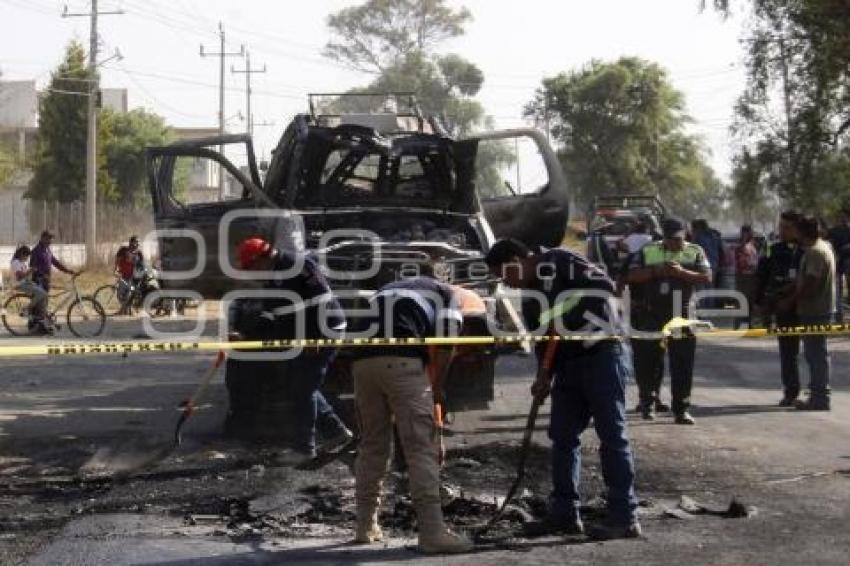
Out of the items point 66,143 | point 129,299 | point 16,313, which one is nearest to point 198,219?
point 16,313

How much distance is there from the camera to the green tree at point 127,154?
6209cm

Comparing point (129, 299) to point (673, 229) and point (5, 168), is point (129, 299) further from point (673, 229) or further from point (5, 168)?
point (5, 168)

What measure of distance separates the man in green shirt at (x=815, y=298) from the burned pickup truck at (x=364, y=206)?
7.67 ft

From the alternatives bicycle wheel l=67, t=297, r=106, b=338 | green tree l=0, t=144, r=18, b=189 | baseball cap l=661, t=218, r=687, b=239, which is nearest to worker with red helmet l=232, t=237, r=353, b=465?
baseball cap l=661, t=218, r=687, b=239

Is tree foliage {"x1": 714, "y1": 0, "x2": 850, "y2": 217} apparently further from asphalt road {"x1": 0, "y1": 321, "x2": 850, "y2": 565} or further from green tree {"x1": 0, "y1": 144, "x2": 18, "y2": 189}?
green tree {"x1": 0, "y1": 144, "x2": 18, "y2": 189}

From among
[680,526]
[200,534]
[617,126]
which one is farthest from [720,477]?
[617,126]

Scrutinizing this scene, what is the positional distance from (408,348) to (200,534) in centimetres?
145

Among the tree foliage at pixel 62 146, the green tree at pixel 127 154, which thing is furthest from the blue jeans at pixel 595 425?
the green tree at pixel 127 154

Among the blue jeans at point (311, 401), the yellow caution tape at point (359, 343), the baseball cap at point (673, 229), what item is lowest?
the blue jeans at point (311, 401)

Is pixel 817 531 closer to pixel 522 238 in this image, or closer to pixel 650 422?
pixel 650 422

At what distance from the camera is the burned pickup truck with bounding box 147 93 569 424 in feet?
35.4

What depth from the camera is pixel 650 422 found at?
437 inches

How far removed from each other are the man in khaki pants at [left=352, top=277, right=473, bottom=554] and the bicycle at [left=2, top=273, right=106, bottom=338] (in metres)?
15.1

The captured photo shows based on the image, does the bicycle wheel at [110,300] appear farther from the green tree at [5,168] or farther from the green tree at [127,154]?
the green tree at [127,154]
